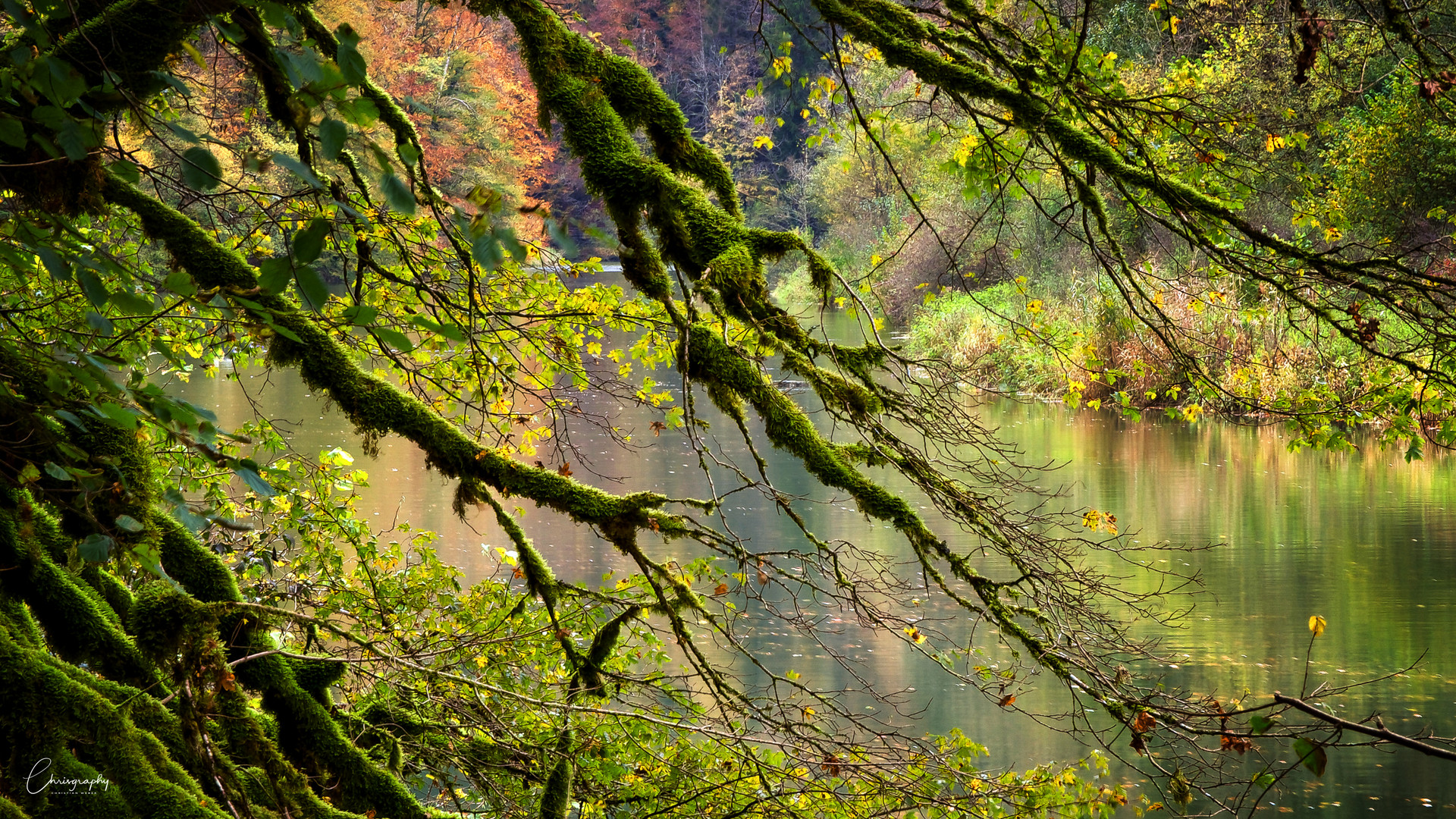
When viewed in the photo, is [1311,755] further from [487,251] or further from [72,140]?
[72,140]

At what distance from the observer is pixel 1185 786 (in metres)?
2.71

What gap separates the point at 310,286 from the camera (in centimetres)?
121

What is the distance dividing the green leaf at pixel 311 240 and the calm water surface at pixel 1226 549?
291 centimetres

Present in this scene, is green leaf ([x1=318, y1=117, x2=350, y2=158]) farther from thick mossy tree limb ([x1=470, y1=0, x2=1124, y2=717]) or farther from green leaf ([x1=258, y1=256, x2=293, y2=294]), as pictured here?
thick mossy tree limb ([x1=470, y1=0, x2=1124, y2=717])

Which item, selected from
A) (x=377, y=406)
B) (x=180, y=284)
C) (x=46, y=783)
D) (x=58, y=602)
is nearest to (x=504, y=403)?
(x=377, y=406)

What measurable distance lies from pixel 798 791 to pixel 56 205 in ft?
6.96

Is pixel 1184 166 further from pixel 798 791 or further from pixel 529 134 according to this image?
pixel 529 134

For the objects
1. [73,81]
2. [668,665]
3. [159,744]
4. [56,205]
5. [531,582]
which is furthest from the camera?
[668,665]

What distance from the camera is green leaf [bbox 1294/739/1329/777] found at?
1.18 m

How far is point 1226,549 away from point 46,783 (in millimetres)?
9818

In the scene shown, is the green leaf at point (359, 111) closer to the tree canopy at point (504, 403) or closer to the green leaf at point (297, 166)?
the tree canopy at point (504, 403)

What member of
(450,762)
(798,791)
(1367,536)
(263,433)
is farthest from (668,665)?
(1367,536)

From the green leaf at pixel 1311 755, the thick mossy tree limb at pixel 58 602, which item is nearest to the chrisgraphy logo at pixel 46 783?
the thick mossy tree limb at pixel 58 602

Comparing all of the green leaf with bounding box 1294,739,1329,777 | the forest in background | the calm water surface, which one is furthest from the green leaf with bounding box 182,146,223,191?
the calm water surface
